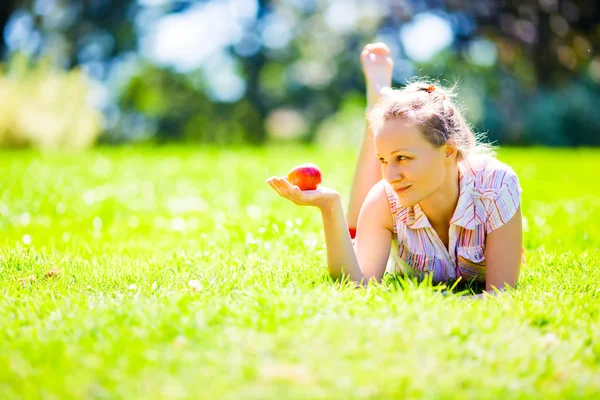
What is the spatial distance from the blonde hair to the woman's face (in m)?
0.04

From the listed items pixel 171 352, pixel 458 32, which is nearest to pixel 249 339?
pixel 171 352

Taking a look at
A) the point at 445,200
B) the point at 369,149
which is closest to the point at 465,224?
the point at 445,200

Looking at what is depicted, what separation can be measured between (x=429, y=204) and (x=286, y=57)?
25.6 metres

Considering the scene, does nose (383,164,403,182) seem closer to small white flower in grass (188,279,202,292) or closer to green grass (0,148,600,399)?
green grass (0,148,600,399)

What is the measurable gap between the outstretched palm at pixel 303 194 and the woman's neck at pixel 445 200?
1.73ft

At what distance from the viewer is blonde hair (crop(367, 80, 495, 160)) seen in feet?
10.2

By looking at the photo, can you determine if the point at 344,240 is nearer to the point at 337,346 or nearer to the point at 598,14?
the point at 337,346

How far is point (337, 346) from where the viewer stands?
7.63 ft

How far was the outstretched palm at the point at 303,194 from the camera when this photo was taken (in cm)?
304

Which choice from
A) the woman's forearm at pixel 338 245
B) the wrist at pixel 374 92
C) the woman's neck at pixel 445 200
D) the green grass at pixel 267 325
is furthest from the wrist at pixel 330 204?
the wrist at pixel 374 92

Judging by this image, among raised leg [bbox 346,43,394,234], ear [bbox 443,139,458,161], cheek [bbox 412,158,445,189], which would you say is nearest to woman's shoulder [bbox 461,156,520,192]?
ear [bbox 443,139,458,161]

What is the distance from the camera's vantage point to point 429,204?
335cm

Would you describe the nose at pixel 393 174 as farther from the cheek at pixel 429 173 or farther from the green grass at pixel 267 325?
the green grass at pixel 267 325

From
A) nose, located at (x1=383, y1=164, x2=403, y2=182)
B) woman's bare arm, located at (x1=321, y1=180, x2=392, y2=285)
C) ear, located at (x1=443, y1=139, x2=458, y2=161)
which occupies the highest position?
ear, located at (x1=443, y1=139, x2=458, y2=161)
